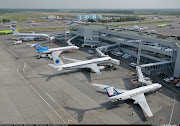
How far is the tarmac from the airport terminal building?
44.5ft

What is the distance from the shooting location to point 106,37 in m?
104

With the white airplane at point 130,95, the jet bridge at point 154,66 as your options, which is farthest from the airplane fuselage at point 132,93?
the jet bridge at point 154,66

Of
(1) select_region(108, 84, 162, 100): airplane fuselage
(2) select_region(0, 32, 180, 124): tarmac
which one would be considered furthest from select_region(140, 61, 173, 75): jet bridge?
(1) select_region(108, 84, 162, 100): airplane fuselage

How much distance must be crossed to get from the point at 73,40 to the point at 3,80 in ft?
251

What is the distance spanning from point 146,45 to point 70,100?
52612mm

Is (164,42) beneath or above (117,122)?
above

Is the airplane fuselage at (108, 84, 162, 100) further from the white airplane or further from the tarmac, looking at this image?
the tarmac

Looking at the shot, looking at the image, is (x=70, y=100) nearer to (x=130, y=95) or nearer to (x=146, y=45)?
(x=130, y=95)

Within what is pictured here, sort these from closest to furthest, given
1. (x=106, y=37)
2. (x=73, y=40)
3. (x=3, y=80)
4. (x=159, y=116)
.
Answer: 1. (x=159, y=116)
2. (x=3, y=80)
3. (x=106, y=37)
4. (x=73, y=40)

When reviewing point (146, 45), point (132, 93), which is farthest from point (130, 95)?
point (146, 45)

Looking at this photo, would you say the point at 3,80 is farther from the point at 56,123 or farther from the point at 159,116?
the point at 159,116

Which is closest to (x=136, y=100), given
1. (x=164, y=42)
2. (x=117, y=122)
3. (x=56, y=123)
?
(x=117, y=122)

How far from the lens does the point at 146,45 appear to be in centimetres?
8138

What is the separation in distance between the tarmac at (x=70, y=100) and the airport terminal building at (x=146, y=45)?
13576 millimetres
